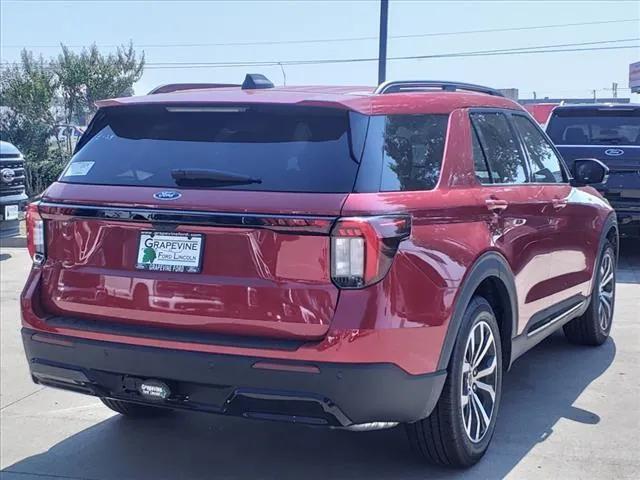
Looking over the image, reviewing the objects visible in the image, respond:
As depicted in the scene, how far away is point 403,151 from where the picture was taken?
3.71m

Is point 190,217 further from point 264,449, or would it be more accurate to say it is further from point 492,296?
point 492,296

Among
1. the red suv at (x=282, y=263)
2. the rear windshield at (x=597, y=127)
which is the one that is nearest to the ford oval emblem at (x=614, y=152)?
the rear windshield at (x=597, y=127)

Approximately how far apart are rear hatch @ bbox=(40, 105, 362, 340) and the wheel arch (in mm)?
661

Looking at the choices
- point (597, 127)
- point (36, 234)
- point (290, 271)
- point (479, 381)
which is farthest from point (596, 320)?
point (597, 127)

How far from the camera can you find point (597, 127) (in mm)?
10414

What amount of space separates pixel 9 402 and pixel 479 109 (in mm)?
3488

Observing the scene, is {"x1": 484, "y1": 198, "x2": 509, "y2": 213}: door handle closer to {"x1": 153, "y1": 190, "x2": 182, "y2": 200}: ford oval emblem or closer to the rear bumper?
the rear bumper

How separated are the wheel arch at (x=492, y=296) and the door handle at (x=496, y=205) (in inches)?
8.9

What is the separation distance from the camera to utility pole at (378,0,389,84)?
1593cm

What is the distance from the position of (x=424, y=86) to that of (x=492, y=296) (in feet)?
4.01

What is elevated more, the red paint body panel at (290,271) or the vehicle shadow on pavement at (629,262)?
the red paint body panel at (290,271)

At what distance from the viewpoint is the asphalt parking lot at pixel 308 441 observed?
4168mm

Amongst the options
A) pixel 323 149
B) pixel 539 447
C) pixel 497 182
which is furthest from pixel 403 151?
pixel 539 447

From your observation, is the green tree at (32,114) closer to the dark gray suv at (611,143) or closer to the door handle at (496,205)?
the dark gray suv at (611,143)
